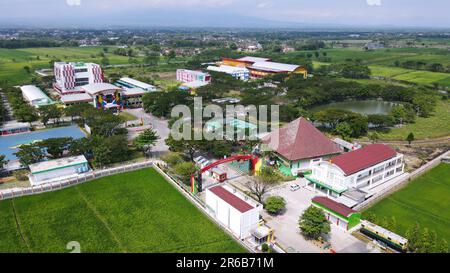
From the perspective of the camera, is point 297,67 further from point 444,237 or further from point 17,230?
point 17,230

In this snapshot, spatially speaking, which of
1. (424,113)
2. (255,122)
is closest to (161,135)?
(255,122)

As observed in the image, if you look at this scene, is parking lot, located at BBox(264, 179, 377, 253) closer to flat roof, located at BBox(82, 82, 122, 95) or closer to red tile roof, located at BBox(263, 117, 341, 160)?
red tile roof, located at BBox(263, 117, 341, 160)

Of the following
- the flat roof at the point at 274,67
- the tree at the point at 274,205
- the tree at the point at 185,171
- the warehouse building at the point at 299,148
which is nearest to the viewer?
the tree at the point at 274,205

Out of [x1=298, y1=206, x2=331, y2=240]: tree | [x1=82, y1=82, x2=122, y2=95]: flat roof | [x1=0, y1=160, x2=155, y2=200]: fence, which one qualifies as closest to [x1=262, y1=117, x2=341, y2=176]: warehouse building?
[x1=298, y1=206, x2=331, y2=240]: tree

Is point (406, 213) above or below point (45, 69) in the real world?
below

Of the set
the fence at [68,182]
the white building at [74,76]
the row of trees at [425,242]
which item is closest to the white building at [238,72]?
the white building at [74,76]

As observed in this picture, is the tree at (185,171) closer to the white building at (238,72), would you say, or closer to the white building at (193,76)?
the white building at (193,76)

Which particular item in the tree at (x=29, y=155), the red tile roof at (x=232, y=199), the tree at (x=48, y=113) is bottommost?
the red tile roof at (x=232, y=199)

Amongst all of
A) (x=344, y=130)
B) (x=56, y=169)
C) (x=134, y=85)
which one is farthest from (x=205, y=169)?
(x=134, y=85)
